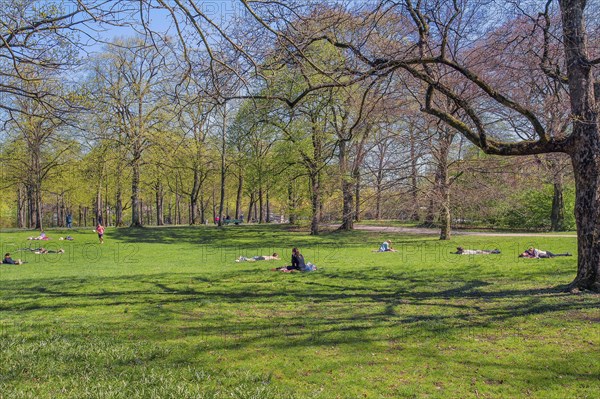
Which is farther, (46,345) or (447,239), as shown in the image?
(447,239)

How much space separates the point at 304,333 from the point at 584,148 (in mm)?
6969

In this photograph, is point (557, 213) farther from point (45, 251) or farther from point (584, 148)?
point (45, 251)

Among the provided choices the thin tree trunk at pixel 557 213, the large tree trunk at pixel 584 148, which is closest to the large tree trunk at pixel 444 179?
the thin tree trunk at pixel 557 213

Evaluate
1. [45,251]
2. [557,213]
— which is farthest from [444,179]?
[45,251]

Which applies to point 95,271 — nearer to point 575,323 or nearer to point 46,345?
point 46,345

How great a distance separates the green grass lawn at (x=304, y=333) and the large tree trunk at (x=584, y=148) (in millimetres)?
837

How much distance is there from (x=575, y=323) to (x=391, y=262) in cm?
878

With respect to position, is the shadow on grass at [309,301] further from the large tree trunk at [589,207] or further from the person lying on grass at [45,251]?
the person lying on grass at [45,251]

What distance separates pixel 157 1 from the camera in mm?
5543

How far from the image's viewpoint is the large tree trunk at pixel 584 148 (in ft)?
28.0

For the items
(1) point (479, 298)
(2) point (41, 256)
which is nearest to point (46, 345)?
(1) point (479, 298)

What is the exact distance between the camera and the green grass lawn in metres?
4.64

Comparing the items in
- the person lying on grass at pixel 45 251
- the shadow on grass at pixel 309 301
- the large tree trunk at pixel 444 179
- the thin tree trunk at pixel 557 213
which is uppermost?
the large tree trunk at pixel 444 179

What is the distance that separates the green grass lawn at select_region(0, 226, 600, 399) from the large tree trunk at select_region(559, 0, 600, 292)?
33.0 inches
